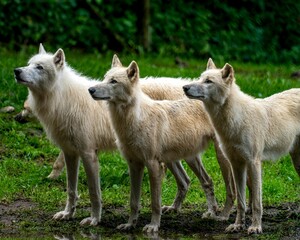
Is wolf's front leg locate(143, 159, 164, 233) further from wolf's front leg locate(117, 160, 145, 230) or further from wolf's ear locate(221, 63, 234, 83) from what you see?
wolf's ear locate(221, 63, 234, 83)

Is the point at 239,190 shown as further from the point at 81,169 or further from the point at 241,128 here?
the point at 81,169

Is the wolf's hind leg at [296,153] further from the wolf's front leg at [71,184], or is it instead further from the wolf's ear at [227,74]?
the wolf's front leg at [71,184]

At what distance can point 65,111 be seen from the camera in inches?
387

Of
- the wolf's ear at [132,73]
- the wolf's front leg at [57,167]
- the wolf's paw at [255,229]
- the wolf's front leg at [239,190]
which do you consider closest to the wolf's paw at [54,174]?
the wolf's front leg at [57,167]

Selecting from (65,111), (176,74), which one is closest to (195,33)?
(176,74)

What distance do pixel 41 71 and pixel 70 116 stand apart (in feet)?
1.92

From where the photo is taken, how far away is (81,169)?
1197 centimetres

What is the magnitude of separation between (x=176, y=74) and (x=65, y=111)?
5.48 metres

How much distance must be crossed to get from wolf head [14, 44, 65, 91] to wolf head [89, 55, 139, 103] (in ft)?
2.57

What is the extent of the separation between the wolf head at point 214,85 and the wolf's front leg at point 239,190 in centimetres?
72

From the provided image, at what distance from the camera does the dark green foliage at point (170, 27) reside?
63.8ft

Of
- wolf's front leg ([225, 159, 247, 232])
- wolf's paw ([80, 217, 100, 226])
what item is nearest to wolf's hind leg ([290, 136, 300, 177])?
wolf's front leg ([225, 159, 247, 232])

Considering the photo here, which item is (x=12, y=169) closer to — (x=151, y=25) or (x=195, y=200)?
(x=195, y=200)

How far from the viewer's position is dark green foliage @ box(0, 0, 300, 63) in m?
19.5
